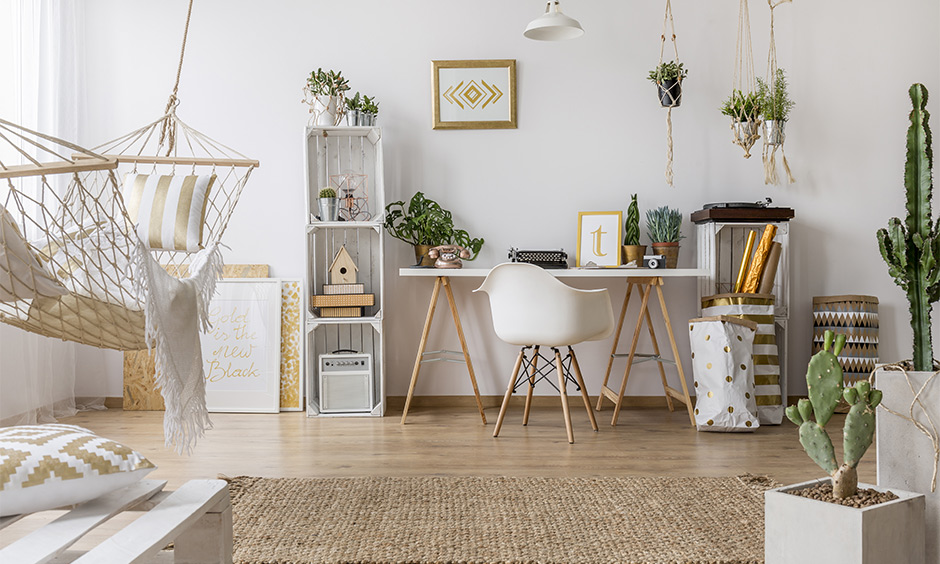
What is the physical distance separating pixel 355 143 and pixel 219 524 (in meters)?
2.83

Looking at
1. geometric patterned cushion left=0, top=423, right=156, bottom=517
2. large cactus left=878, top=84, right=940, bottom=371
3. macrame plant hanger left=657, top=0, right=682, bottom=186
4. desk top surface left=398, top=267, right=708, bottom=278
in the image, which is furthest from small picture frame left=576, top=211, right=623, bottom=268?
geometric patterned cushion left=0, top=423, right=156, bottom=517

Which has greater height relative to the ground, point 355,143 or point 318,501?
point 355,143

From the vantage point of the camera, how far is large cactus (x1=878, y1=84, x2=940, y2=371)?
83.5 inches

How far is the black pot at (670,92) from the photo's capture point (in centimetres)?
362

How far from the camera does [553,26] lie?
3197 millimetres

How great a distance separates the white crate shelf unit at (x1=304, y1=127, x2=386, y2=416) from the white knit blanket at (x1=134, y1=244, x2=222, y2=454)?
1574 millimetres

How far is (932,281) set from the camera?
224cm

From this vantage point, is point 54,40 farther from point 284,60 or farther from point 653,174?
point 653,174

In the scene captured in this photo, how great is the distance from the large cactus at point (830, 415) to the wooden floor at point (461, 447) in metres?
1.12

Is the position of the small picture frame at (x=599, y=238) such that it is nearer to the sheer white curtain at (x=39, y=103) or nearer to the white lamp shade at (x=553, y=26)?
the white lamp shade at (x=553, y=26)

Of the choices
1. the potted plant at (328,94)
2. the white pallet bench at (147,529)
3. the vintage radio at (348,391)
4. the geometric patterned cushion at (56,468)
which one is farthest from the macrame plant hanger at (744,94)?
the geometric patterned cushion at (56,468)

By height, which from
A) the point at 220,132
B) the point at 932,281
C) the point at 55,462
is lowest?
the point at 55,462

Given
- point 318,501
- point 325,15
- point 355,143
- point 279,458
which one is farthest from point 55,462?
point 325,15

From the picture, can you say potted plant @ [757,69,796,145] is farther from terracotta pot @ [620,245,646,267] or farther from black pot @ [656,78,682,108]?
terracotta pot @ [620,245,646,267]
